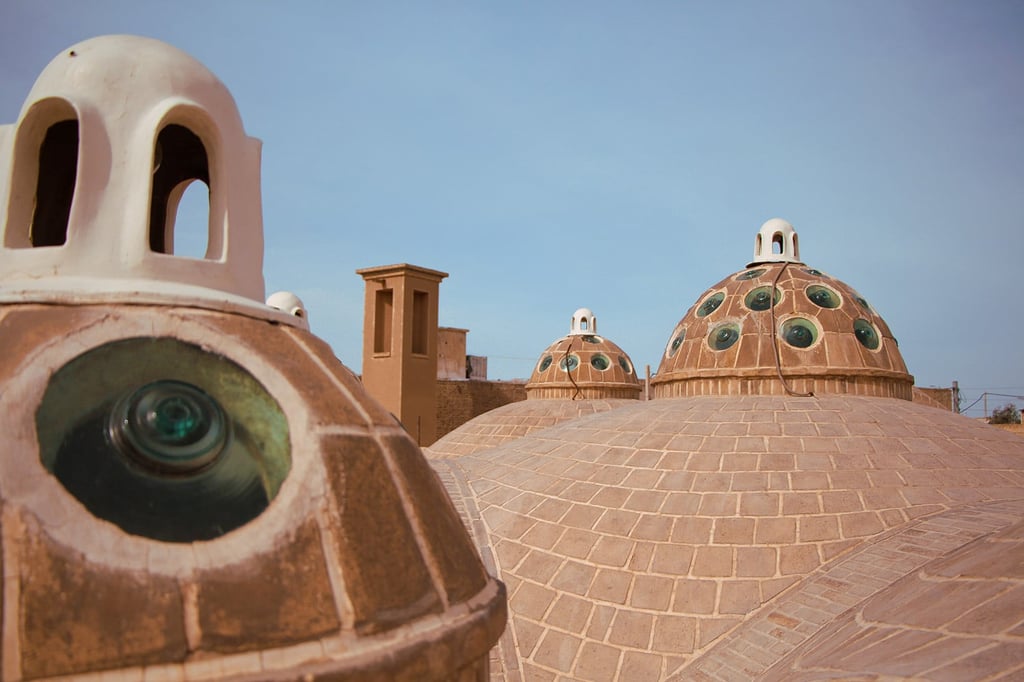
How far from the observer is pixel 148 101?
2.68 metres

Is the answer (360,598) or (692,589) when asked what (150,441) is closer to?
(360,598)

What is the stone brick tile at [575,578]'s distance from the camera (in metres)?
5.57

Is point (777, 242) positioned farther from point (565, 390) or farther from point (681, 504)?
point (565, 390)

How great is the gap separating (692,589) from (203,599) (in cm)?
431

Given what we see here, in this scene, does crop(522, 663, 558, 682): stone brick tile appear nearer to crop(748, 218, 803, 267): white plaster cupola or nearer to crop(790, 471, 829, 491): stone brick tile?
crop(790, 471, 829, 491): stone brick tile

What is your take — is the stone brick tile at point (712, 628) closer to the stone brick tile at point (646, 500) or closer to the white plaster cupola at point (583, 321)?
the stone brick tile at point (646, 500)

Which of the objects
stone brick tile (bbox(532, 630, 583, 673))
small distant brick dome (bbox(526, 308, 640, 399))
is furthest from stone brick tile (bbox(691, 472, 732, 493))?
small distant brick dome (bbox(526, 308, 640, 399))

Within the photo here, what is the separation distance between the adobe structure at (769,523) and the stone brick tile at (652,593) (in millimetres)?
18

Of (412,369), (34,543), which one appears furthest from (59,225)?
(412,369)

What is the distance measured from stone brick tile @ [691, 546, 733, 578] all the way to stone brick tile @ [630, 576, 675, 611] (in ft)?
0.81

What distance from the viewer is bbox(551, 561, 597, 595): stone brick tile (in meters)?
5.57

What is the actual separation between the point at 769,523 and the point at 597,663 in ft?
5.96

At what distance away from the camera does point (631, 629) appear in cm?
515

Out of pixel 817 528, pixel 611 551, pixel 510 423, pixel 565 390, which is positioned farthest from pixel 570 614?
pixel 565 390
